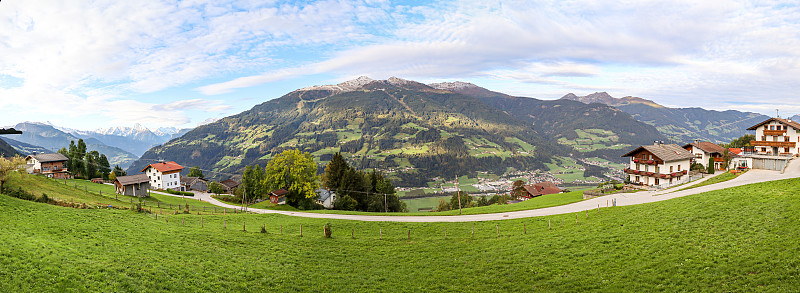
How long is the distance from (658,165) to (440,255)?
53981 millimetres

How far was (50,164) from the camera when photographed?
86.9 metres

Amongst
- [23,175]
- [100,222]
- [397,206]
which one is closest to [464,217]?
[100,222]

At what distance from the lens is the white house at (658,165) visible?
57.7 m

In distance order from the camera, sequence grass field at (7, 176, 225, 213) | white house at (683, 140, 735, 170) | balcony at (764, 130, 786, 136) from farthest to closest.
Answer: white house at (683, 140, 735, 170) → balcony at (764, 130, 786, 136) → grass field at (7, 176, 225, 213)

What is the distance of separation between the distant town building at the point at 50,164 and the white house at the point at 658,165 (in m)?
127

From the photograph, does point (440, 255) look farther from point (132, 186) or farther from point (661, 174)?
point (132, 186)

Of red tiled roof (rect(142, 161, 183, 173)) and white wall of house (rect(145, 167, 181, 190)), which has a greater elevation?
red tiled roof (rect(142, 161, 183, 173))

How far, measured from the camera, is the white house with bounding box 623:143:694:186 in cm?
5772

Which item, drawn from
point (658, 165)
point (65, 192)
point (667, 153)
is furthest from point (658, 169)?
point (65, 192)

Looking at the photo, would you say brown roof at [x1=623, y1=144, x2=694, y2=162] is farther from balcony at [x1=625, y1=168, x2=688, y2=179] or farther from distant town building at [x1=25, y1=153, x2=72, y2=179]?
distant town building at [x1=25, y1=153, x2=72, y2=179]

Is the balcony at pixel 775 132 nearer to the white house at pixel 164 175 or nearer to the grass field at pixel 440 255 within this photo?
the grass field at pixel 440 255

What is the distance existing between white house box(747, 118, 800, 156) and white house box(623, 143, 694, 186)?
653 inches

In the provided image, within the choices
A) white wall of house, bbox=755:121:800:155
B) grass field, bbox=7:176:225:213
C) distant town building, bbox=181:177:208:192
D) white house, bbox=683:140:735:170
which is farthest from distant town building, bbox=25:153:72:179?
white wall of house, bbox=755:121:800:155

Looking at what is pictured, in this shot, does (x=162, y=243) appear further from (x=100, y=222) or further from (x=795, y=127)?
(x=795, y=127)
